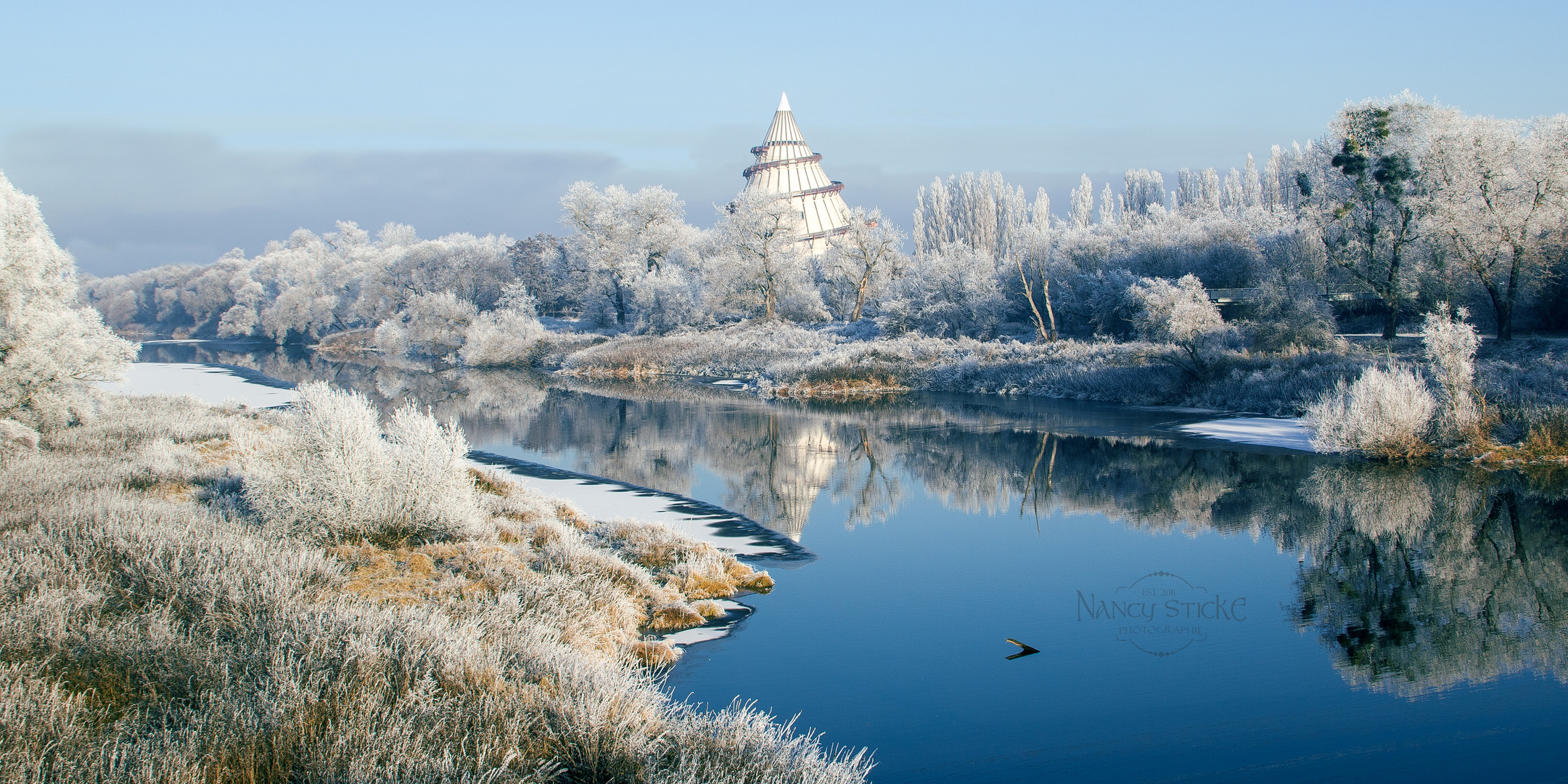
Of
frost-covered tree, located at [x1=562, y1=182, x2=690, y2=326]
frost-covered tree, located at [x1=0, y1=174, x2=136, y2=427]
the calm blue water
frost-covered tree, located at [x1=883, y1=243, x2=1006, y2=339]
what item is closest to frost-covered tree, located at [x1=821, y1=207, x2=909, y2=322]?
frost-covered tree, located at [x1=883, y1=243, x2=1006, y2=339]

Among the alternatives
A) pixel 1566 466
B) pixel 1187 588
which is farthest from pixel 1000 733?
pixel 1566 466

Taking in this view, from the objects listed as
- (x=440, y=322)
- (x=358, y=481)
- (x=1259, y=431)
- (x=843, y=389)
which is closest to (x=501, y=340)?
(x=440, y=322)

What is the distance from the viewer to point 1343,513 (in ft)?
35.8

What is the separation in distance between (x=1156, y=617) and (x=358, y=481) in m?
6.97

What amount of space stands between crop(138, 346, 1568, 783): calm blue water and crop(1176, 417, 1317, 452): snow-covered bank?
35.7 inches

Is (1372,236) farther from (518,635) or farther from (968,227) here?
(968,227)

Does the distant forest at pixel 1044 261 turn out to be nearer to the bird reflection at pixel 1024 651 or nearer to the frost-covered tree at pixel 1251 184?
the frost-covered tree at pixel 1251 184

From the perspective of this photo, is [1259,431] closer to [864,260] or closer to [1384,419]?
[1384,419]

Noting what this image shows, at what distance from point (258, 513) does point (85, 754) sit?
5068 mm

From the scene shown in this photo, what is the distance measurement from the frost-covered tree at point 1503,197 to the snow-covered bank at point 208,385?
2853 cm

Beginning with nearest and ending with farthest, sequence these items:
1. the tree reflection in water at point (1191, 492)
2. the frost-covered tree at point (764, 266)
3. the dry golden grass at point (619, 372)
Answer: the tree reflection in water at point (1191, 492)
the dry golden grass at point (619, 372)
the frost-covered tree at point (764, 266)

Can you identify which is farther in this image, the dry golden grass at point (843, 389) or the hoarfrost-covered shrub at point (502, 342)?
the hoarfrost-covered shrub at point (502, 342)

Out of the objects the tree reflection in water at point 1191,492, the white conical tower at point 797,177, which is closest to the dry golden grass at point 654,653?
the tree reflection in water at point 1191,492

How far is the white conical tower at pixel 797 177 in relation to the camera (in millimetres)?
71062
